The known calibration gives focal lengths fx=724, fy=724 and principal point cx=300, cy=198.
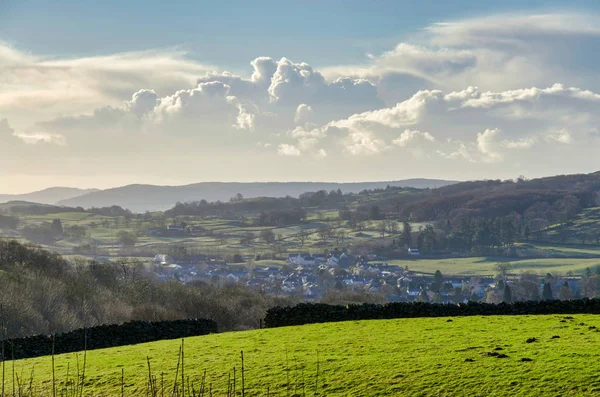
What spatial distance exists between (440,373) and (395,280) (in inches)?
6438

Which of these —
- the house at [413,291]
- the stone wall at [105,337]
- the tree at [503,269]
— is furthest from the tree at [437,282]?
the stone wall at [105,337]

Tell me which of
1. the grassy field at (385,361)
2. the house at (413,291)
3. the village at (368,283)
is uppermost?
the grassy field at (385,361)

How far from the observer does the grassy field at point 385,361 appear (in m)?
20.8

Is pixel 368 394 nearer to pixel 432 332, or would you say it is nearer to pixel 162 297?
pixel 432 332

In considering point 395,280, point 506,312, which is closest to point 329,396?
point 506,312

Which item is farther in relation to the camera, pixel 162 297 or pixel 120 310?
pixel 162 297

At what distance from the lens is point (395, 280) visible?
183375 mm

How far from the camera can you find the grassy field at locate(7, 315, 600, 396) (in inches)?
817

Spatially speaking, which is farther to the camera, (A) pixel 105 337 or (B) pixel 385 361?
(A) pixel 105 337

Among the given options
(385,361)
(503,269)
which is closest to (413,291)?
(503,269)

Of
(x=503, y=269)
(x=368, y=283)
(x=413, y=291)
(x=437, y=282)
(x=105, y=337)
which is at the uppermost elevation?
(x=105, y=337)

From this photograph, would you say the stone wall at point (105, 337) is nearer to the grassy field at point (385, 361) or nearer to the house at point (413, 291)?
the grassy field at point (385, 361)

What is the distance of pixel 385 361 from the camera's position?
78.4ft

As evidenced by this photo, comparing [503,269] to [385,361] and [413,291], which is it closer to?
[413,291]
